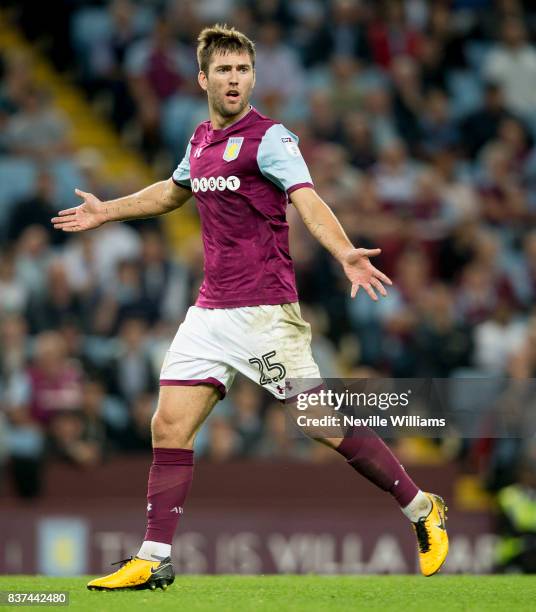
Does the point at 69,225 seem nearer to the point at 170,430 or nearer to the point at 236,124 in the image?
the point at 236,124

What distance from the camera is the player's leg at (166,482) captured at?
21.0 feet

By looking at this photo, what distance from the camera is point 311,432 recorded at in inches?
251

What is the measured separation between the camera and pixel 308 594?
6.48 meters

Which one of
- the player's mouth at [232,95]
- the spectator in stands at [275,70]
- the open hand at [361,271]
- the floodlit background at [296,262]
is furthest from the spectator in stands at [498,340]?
the open hand at [361,271]

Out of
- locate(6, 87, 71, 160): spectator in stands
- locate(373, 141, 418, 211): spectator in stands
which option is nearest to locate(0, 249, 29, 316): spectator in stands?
locate(6, 87, 71, 160): spectator in stands

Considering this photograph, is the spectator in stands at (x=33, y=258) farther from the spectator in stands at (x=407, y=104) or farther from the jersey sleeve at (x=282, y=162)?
the jersey sleeve at (x=282, y=162)

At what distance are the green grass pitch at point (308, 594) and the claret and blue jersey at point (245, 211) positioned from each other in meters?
1.31

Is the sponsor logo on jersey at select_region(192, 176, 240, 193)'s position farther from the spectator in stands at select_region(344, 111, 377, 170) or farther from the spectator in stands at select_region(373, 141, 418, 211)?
the spectator in stands at select_region(344, 111, 377, 170)

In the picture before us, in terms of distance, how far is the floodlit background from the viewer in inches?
412

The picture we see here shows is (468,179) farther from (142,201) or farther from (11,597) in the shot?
(11,597)

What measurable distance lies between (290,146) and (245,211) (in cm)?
35

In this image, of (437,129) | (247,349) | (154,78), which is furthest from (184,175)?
(437,129)

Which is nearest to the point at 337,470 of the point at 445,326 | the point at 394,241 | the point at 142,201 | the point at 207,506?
the point at 207,506

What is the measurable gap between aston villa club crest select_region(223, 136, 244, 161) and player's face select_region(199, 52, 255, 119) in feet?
0.41
